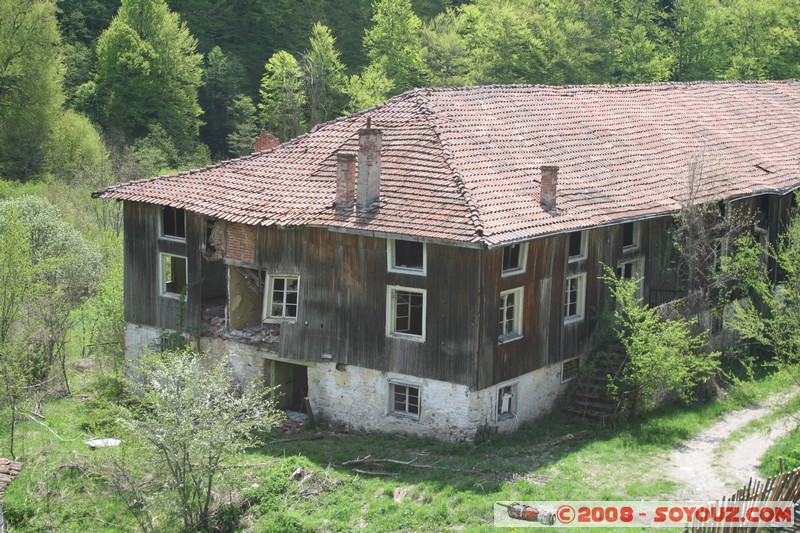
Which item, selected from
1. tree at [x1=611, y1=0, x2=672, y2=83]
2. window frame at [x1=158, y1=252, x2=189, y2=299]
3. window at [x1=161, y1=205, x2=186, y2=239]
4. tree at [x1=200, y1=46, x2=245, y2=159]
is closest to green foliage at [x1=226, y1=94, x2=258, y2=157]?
tree at [x1=200, y1=46, x2=245, y2=159]

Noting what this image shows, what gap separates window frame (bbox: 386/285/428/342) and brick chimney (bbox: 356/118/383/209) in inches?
91.9

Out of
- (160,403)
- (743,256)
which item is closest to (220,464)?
(160,403)

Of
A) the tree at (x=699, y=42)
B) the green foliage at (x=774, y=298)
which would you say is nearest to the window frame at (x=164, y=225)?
the green foliage at (x=774, y=298)

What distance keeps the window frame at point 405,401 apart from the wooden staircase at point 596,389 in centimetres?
435

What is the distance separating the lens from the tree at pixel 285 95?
62500mm

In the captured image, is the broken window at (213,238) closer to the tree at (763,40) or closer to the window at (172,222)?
the window at (172,222)

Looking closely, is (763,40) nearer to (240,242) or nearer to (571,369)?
(571,369)

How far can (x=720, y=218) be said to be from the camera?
31.7 metres

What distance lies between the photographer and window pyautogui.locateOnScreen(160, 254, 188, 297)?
3081cm

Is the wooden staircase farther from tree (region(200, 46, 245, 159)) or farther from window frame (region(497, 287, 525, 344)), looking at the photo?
tree (region(200, 46, 245, 159))

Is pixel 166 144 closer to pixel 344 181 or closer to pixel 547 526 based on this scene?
pixel 344 181

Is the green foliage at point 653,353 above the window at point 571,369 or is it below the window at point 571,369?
above

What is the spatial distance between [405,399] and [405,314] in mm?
2282

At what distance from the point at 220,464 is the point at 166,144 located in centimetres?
3903
